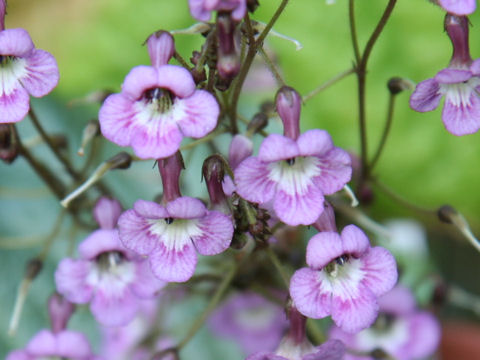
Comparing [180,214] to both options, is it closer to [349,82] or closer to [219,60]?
[219,60]

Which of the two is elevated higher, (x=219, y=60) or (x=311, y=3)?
(x=219, y=60)

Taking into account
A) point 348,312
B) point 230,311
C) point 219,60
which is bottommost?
point 230,311

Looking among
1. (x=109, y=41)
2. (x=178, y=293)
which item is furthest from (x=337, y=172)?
(x=109, y=41)

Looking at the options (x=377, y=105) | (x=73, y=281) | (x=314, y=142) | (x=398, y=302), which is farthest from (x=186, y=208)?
(x=377, y=105)

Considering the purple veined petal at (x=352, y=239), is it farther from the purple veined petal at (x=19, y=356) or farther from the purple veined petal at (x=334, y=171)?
the purple veined petal at (x=19, y=356)

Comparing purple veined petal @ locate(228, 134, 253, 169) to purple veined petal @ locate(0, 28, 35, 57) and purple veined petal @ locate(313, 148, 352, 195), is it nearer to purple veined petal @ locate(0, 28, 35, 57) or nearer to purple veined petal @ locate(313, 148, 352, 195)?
purple veined petal @ locate(313, 148, 352, 195)

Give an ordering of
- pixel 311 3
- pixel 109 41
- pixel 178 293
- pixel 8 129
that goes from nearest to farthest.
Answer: pixel 8 129 < pixel 178 293 < pixel 311 3 < pixel 109 41

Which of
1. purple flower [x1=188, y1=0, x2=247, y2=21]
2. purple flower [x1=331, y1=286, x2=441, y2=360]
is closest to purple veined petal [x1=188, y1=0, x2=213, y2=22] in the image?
purple flower [x1=188, y1=0, x2=247, y2=21]
